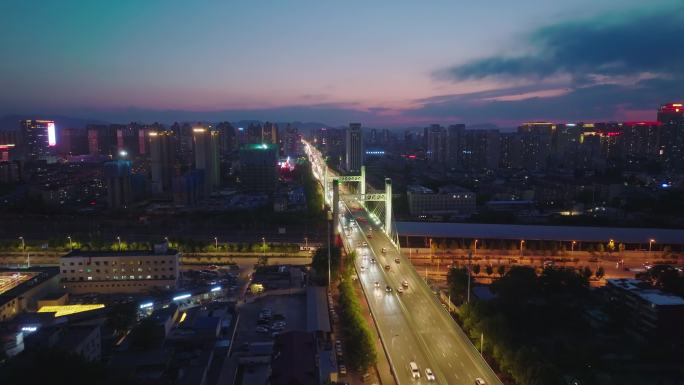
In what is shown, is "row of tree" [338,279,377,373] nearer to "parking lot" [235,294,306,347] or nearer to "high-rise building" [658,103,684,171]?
"parking lot" [235,294,306,347]

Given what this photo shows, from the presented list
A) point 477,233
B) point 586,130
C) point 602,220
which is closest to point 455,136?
point 586,130

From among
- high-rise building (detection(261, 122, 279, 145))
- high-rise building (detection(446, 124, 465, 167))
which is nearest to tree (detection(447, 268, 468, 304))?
high-rise building (detection(446, 124, 465, 167))

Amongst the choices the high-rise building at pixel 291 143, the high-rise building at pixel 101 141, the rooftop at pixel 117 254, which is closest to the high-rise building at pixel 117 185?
the rooftop at pixel 117 254

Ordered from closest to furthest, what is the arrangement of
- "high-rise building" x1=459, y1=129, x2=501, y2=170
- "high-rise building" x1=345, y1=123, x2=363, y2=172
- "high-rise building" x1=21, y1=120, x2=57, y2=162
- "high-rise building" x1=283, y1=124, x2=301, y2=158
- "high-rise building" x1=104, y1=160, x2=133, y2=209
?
"high-rise building" x1=104, y1=160, x2=133, y2=209, "high-rise building" x1=345, y1=123, x2=363, y2=172, "high-rise building" x1=459, y1=129, x2=501, y2=170, "high-rise building" x1=21, y1=120, x2=57, y2=162, "high-rise building" x1=283, y1=124, x2=301, y2=158

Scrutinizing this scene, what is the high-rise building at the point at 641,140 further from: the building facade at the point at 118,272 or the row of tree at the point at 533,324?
the building facade at the point at 118,272

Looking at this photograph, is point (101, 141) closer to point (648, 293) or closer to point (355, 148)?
point (355, 148)

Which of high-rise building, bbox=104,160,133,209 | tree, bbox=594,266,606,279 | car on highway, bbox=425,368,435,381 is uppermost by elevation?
high-rise building, bbox=104,160,133,209

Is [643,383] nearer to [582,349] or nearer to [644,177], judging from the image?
[582,349]
